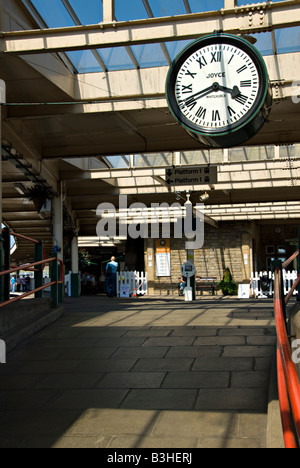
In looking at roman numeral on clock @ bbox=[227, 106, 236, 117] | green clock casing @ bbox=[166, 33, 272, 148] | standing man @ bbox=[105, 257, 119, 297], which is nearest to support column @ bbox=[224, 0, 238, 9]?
green clock casing @ bbox=[166, 33, 272, 148]

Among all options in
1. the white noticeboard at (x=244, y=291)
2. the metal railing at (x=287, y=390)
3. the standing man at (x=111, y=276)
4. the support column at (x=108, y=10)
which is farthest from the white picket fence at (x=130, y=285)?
the metal railing at (x=287, y=390)

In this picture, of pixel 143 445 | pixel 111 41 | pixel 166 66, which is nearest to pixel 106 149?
pixel 166 66

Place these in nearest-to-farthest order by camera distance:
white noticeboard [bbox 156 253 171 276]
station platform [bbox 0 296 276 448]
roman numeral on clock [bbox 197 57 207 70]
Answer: station platform [bbox 0 296 276 448], roman numeral on clock [bbox 197 57 207 70], white noticeboard [bbox 156 253 171 276]

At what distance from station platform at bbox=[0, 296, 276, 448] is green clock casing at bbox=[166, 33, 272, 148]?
2389 millimetres

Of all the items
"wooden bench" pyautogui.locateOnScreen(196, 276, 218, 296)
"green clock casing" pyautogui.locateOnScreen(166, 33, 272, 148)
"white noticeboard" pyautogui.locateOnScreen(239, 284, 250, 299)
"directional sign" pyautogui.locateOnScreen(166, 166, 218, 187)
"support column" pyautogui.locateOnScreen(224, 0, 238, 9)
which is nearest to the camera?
"green clock casing" pyautogui.locateOnScreen(166, 33, 272, 148)

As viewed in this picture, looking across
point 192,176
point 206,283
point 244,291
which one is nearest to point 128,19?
point 192,176

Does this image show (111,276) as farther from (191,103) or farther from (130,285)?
(191,103)

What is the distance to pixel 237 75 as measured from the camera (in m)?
5.69

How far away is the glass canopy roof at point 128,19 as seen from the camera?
8.20 m

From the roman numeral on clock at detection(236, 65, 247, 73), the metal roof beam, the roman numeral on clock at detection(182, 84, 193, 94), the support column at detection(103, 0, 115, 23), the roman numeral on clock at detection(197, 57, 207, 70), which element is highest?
the support column at detection(103, 0, 115, 23)

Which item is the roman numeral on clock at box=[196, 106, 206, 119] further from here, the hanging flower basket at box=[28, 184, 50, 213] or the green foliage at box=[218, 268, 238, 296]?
the green foliage at box=[218, 268, 238, 296]

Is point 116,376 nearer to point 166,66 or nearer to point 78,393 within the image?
point 78,393

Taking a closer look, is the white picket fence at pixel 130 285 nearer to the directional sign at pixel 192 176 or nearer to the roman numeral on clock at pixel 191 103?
the directional sign at pixel 192 176

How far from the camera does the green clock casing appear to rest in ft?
18.3
